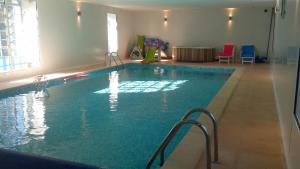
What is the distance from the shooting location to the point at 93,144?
11.8 feet

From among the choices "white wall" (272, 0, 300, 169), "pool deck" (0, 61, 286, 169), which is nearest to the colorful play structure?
"pool deck" (0, 61, 286, 169)

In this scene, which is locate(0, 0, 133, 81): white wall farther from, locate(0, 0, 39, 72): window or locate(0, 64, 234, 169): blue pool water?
locate(0, 64, 234, 169): blue pool water

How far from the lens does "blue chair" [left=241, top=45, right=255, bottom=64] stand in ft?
37.2

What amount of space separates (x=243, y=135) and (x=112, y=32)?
402 inches

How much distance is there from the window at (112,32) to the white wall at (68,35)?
0.24m

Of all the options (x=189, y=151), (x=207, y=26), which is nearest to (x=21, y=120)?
(x=189, y=151)

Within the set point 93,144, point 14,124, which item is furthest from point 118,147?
point 14,124

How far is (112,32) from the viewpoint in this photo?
12.7m

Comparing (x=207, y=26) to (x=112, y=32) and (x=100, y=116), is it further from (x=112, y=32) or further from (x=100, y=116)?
(x=100, y=116)

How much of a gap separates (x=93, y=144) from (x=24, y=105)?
2718 mm

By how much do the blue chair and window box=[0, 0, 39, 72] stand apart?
7.73 meters

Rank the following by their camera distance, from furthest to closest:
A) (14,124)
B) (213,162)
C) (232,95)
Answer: (232,95)
(14,124)
(213,162)

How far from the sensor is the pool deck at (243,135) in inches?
103

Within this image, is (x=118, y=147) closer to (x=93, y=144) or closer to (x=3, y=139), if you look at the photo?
(x=93, y=144)
